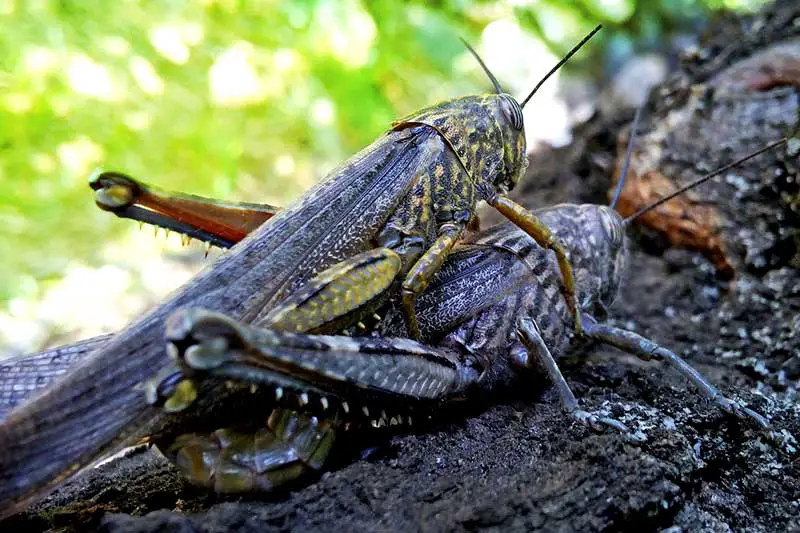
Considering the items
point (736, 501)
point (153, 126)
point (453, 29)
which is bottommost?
point (736, 501)

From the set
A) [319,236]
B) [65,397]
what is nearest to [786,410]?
[319,236]

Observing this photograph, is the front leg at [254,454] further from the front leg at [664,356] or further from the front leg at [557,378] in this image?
the front leg at [664,356]

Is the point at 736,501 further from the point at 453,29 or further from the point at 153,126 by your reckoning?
the point at 453,29

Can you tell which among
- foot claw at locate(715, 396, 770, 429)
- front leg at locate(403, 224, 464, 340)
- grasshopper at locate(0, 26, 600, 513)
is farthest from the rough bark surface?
front leg at locate(403, 224, 464, 340)

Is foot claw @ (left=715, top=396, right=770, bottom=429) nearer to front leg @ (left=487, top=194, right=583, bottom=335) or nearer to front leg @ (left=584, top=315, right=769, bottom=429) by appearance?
front leg @ (left=584, top=315, right=769, bottom=429)

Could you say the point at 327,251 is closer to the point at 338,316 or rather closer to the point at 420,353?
the point at 338,316

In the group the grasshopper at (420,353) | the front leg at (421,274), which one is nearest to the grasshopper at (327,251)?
the front leg at (421,274)

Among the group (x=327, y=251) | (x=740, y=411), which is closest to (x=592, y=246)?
(x=740, y=411)
